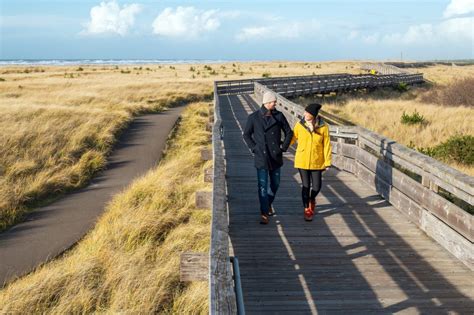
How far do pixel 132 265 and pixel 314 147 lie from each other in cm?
367

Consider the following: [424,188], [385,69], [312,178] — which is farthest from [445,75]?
[312,178]

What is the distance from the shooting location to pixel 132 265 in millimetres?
7953

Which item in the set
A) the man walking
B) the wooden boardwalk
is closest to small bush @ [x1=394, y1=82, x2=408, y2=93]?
the wooden boardwalk

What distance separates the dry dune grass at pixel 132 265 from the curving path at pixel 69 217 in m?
0.52

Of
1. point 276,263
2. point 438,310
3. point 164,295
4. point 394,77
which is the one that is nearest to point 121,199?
point 164,295

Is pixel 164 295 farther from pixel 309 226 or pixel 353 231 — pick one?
pixel 353 231

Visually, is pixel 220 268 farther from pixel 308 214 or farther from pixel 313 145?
pixel 308 214

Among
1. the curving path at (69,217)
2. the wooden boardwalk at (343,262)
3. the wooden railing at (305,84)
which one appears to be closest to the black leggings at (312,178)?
the wooden boardwalk at (343,262)

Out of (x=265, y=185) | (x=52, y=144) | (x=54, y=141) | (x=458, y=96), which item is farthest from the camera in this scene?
(x=458, y=96)

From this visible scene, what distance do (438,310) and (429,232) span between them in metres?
2.05

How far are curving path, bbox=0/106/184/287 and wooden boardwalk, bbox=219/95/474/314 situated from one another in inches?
175

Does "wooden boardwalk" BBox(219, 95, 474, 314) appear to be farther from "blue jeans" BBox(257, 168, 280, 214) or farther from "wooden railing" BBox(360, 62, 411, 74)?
"wooden railing" BBox(360, 62, 411, 74)

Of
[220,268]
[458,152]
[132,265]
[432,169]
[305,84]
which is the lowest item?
[132,265]

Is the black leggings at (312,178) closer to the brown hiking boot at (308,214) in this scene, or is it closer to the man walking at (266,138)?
the brown hiking boot at (308,214)
